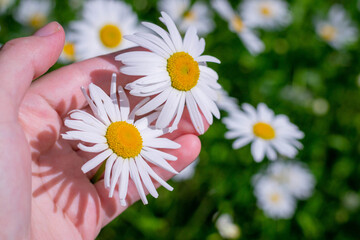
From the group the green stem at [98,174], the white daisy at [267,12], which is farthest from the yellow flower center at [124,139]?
the white daisy at [267,12]

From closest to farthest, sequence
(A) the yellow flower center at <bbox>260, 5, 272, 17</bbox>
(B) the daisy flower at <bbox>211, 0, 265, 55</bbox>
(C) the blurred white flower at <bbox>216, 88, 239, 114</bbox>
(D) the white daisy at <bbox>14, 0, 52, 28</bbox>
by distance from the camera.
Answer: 1. (C) the blurred white flower at <bbox>216, 88, 239, 114</bbox>
2. (B) the daisy flower at <bbox>211, 0, 265, 55</bbox>
3. (D) the white daisy at <bbox>14, 0, 52, 28</bbox>
4. (A) the yellow flower center at <bbox>260, 5, 272, 17</bbox>

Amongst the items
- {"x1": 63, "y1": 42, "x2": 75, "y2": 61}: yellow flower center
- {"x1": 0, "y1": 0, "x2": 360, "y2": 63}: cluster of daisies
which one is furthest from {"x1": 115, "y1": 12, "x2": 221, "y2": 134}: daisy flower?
{"x1": 63, "y1": 42, "x2": 75, "y2": 61}: yellow flower center

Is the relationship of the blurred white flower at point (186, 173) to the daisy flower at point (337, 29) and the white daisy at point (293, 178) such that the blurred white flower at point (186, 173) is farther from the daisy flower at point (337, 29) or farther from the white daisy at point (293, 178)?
the daisy flower at point (337, 29)

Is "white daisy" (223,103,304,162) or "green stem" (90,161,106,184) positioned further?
"white daisy" (223,103,304,162)

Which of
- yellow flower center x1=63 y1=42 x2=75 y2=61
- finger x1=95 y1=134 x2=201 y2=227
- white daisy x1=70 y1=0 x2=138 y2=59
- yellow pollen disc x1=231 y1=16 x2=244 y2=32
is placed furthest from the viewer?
yellow pollen disc x1=231 y1=16 x2=244 y2=32

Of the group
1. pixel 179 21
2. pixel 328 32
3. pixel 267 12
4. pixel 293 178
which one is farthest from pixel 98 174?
pixel 328 32

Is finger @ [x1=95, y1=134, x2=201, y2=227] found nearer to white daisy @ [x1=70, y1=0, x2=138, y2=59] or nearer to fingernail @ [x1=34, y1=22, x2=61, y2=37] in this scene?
fingernail @ [x1=34, y1=22, x2=61, y2=37]

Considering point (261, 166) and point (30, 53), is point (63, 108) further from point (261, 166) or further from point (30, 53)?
point (261, 166)

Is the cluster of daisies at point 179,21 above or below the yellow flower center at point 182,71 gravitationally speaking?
below
